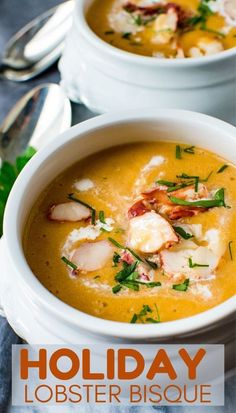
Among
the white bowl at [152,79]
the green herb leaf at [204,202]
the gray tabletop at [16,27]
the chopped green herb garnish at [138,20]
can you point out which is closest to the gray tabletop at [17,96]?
the gray tabletop at [16,27]

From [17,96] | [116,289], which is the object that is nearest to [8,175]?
[17,96]

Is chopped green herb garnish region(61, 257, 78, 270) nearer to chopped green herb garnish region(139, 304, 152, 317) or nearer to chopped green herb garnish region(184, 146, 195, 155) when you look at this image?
chopped green herb garnish region(139, 304, 152, 317)

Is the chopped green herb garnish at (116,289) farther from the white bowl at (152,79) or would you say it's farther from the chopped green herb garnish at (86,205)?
the white bowl at (152,79)

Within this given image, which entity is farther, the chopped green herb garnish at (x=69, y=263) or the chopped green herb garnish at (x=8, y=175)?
the chopped green herb garnish at (x=8, y=175)

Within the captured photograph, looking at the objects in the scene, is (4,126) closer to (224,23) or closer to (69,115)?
(69,115)

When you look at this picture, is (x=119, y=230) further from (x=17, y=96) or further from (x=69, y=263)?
(x=17, y=96)
